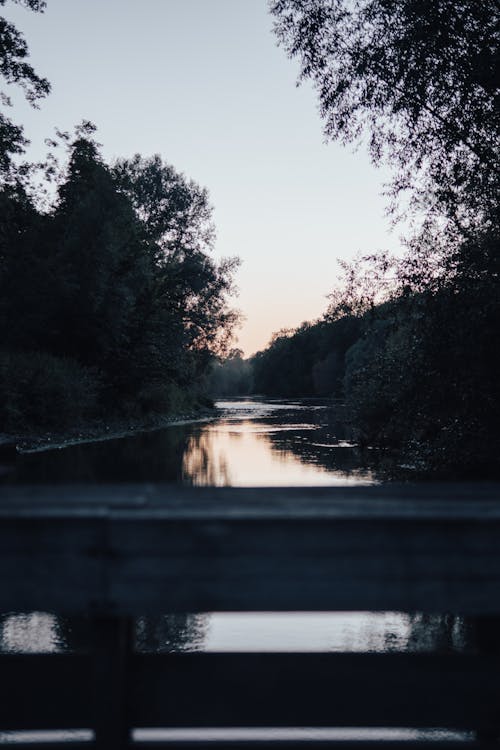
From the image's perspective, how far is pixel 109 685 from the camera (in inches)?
80.7

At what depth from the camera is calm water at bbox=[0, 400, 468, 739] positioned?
23.4ft

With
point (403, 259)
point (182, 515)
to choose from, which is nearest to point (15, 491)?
point (182, 515)

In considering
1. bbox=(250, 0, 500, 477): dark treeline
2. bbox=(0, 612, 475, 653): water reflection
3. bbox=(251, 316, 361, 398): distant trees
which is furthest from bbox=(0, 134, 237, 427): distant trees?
bbox=(251, 316, 361, 398): distant trees

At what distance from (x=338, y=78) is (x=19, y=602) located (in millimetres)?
14415

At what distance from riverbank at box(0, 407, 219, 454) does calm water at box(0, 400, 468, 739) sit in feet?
3.43

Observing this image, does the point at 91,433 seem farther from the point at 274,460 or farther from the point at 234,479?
the point at 234,479

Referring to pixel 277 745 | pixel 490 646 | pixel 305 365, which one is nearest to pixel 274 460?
pixel 277 745

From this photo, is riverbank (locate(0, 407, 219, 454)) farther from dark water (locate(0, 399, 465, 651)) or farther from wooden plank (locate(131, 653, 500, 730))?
wooden plank (locate(131, 653, 500, 730))

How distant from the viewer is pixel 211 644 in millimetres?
7047

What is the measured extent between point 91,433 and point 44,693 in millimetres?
29557

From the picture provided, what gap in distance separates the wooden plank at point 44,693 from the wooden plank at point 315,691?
0.19m

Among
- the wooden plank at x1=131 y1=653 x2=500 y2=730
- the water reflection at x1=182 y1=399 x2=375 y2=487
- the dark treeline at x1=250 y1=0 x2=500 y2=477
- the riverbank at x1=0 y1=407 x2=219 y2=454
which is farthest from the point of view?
the riverbank at x1=0 y1=407 x2=219 y2=454

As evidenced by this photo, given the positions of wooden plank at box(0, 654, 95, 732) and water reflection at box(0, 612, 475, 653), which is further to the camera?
water reflection at box(0, 612, 475, 653)

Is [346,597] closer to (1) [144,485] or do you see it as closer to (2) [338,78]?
(1) [144,485]
